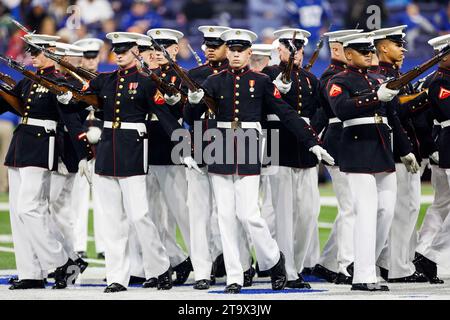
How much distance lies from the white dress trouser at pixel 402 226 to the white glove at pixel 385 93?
1.51 metres

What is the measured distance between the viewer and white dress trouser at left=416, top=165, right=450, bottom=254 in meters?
11.7

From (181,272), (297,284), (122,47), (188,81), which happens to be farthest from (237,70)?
(181,272)

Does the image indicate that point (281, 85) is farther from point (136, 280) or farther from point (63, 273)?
point (63, 273)

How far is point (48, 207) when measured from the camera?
11430 mm

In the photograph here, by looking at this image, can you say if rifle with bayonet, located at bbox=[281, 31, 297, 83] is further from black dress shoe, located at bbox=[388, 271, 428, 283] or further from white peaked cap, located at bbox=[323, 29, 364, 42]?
black dress shoe, located at bbox=[388, 271, 428, 283]

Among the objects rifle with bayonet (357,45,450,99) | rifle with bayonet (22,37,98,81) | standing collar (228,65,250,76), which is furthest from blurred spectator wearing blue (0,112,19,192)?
rifle with bayonet (357,45,450,99)

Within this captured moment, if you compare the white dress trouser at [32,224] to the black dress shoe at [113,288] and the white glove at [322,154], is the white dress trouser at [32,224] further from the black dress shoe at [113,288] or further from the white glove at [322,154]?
the white glove at [322,154]

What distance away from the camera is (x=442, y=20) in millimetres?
22328

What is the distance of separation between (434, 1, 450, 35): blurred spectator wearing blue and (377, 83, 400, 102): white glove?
11978 millimetres

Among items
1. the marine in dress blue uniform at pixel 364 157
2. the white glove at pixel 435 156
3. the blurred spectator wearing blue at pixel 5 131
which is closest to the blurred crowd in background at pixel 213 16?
the blurred spectator wearing blue at pixel 5 131

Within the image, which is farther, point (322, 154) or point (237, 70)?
point (237, 70)

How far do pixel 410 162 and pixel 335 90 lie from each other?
1.05 metres

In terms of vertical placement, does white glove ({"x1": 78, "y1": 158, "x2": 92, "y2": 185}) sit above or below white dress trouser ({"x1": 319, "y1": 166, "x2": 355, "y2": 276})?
above

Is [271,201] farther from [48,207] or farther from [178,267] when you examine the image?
[48,207]
